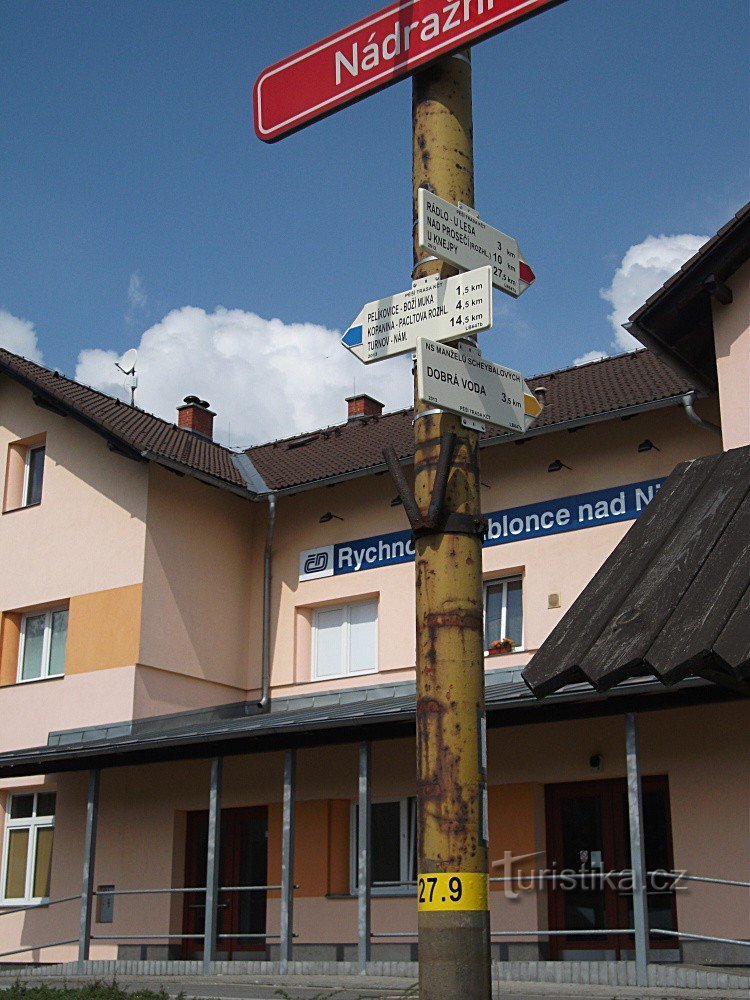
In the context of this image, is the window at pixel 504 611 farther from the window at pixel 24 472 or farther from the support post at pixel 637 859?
the window at pixel 24 472

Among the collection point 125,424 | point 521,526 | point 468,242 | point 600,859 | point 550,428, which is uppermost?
point 125,424

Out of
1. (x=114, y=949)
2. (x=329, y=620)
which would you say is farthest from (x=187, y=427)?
(x=114, y=949)

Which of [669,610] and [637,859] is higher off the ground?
[669,610]

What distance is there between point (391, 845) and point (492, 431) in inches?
223

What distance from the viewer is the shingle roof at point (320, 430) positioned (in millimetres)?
15891

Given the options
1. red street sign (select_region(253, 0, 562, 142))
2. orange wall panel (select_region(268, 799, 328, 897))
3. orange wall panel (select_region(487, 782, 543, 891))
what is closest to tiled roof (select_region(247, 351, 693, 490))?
orange wall panel (select_region(487, 782, 543, 891))

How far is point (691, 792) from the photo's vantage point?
525 inches

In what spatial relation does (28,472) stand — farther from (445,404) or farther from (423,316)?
(445,404)

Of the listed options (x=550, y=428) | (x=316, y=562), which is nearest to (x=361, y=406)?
(x=316, y=562)

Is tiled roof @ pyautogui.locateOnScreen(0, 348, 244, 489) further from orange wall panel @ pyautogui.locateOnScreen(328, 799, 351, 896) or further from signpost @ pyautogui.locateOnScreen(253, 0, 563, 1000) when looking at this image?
signpost @ pyautogui.locateOnScreen(253, 0, 563, 1000)

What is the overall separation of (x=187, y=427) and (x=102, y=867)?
758cm

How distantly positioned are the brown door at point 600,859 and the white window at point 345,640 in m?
4.09

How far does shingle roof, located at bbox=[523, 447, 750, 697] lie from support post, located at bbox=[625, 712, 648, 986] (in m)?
3.19

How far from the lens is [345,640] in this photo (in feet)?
60.4
